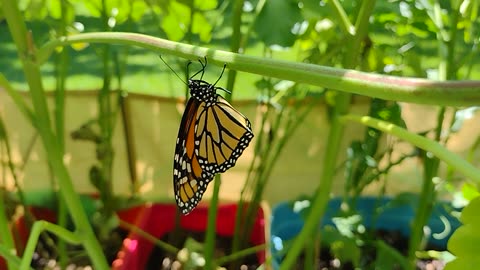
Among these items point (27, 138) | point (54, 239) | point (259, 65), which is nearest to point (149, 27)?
point (27, 138)

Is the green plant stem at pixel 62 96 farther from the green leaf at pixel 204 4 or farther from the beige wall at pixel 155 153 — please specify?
the beige wall at pixel 155 153

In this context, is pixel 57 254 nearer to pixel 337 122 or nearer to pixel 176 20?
pixel 176 20

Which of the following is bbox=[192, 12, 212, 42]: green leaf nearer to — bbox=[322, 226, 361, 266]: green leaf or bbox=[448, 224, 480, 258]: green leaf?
bbox=[322, 226, 361, 266]: green leaf

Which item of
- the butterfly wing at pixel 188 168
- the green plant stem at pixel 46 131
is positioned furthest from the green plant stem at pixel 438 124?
the green plant stem at pixel 46 131

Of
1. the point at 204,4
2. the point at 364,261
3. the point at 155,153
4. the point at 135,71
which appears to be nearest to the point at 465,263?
the point at 204,4

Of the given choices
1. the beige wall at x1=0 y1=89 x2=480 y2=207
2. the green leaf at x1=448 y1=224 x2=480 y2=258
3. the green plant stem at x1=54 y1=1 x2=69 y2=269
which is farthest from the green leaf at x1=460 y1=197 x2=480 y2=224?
the beige wall at x1=0 y1=89 x2=480 y2=207
